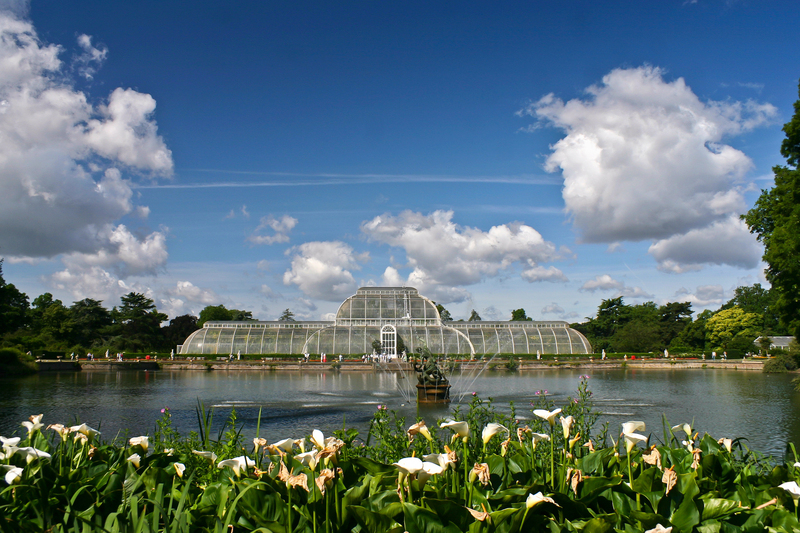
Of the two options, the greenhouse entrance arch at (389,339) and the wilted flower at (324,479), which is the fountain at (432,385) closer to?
the wilted flower at (324,479)

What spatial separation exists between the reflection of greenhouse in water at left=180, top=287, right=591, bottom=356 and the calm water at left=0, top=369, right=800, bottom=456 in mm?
24860

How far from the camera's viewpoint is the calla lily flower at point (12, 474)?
325 cm

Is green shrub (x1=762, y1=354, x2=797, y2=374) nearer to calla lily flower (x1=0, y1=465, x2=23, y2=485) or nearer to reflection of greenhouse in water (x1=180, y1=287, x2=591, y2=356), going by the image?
reflection of greenhouse in water (x1=180, y1=287, x2=591, y2=356)

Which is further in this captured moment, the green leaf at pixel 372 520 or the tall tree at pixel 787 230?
the tall tree at pixel 787 230

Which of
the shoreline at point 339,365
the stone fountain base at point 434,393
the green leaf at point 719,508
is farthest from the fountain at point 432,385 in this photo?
the shoreline at point 339,365

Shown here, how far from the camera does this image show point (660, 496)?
10.2 ft

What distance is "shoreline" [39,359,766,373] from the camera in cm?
4725

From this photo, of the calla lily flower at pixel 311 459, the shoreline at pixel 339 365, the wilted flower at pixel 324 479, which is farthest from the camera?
the shoreline at pixel 339 365

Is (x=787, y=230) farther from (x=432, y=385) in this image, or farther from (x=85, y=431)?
(x=85, y=431)

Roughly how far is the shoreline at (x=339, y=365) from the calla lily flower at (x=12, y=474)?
42.6m

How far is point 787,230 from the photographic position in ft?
70.3

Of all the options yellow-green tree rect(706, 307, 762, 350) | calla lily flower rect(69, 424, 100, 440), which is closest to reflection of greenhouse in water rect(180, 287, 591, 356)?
yellow-green tree rect(706, 307, 762, 350)

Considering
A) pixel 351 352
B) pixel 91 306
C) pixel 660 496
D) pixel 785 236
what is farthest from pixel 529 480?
pixel 91 306

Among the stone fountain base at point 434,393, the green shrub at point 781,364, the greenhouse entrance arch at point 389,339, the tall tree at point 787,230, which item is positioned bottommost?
the green shrub at point 781,364
